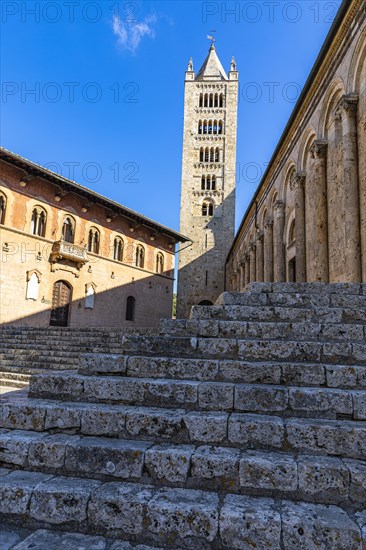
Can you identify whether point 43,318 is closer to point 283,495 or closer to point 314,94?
point 314,94

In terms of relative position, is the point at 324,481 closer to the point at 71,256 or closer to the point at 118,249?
the point at 71,256

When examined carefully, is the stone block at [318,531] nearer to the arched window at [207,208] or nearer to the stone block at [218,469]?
the stone block at [218,469]

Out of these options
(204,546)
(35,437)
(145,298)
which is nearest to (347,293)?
(204,546)

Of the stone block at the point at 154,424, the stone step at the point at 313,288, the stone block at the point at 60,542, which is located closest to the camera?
the stone block at the point at 60,542

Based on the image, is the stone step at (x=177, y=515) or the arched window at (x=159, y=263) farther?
the arched window at (x=159, y=263)

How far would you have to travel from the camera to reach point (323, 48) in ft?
36.0

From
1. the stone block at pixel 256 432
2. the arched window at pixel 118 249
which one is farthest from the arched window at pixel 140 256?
the stone block at pixel 256 432

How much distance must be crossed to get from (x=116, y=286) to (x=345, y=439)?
21.3 meters

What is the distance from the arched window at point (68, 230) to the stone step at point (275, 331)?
18054 millimetres

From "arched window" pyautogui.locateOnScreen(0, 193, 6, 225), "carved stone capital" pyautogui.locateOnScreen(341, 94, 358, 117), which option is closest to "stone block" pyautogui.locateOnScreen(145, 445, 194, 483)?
"carved stone capital" pyautogui.locateOnScreen(341, 94, 358, 117)

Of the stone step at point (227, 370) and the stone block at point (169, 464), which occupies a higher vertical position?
the stone step at point (227, 370)

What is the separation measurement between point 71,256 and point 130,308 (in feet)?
20.5

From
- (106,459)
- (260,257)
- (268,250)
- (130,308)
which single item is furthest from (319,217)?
(130,308)

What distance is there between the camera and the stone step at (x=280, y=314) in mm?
4340
